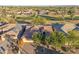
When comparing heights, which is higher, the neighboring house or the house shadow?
the neighboring house

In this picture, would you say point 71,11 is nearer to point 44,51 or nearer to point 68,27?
point 68,27

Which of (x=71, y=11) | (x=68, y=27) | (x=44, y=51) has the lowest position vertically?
(x=44, y=51)

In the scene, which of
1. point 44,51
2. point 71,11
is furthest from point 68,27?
point 44,51

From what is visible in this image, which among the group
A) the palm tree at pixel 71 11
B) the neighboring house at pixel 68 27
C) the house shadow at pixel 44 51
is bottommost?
the house shadow at pixel 44 51

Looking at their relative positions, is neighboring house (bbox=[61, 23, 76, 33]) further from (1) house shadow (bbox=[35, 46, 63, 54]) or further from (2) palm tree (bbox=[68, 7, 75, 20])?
(1) house shadow (bbox=[35, 46, 63, 54])

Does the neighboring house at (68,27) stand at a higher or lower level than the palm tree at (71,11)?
lower

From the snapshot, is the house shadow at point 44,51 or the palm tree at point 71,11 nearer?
the house shadow at point 44,51

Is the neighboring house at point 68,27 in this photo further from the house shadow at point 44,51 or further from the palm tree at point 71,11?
the house shadow at point 44,51

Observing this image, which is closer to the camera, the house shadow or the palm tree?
the house shadow

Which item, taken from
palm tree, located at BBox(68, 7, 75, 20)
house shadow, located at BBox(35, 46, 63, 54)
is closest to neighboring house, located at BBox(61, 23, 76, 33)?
palm tree, located at BBox(68, 7, 75, 20)

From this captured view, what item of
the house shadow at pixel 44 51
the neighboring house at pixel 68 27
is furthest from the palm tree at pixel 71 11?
the house shadow at pixel 44 51

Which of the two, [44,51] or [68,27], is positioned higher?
[68,27]
